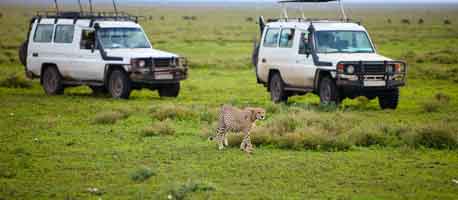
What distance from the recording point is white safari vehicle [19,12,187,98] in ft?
74.4

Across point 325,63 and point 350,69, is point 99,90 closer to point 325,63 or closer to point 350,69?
point 325,63

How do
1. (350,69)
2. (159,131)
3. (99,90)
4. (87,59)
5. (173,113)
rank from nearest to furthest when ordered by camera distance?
(159,131) → (173,113) → (350,69) → (87,59) → (99,90)

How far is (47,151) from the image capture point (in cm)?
1394

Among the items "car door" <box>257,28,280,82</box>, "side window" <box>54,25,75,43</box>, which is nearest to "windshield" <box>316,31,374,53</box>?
"car door" <box>257,28,280,82</box>

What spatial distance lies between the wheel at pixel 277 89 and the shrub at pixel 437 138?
759 centimetres

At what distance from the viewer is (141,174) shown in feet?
37.3

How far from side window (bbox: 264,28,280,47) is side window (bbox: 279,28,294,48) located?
0.21m

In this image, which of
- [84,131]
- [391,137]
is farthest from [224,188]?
[84,131]

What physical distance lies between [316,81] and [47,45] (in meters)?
Result: 7.24

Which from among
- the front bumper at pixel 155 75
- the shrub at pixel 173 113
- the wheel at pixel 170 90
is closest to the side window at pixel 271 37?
the front bumper at pixel 155 75

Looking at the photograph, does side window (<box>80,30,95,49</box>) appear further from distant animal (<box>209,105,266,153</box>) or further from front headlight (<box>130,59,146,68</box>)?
distant animal (<box>209,105,266,153</box>)

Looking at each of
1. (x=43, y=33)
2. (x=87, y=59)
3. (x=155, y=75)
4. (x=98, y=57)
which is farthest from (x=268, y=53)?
(x=43, y=33)

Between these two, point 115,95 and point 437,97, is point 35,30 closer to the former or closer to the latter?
point 115,95

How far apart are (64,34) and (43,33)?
84cm
